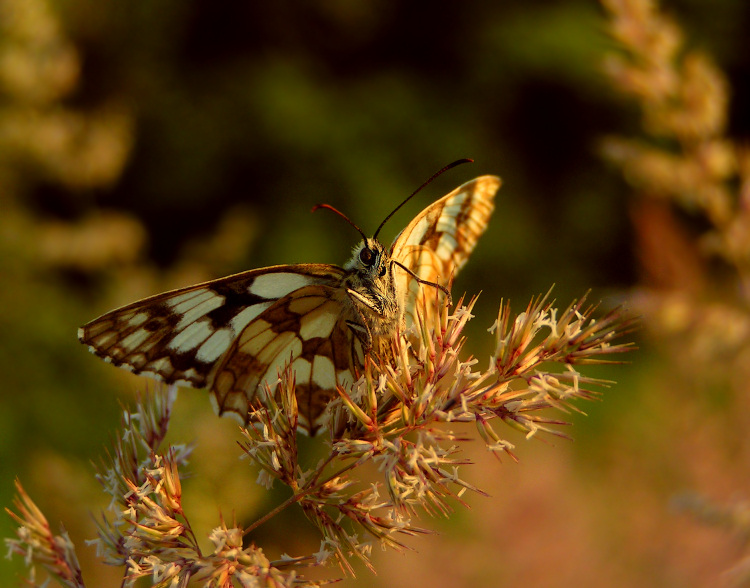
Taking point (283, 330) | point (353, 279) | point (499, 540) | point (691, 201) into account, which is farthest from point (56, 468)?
point (691, 201)

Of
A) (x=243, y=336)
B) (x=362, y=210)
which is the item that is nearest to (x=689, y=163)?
(x=243, y=336)

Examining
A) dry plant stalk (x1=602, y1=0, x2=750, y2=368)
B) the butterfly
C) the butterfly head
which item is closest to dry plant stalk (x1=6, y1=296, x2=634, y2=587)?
the butterfly

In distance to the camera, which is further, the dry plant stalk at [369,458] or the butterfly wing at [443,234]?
the butterfly wing at [443,234]

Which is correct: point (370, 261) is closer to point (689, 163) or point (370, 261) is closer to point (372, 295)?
point (372, 295)

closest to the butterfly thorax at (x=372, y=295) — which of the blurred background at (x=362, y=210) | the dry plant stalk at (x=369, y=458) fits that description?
the dry plant stalk at (x=369, y=458)

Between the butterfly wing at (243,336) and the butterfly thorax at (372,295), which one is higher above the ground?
the butterfly thorax at (372,295)

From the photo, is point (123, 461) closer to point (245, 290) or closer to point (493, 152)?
point (245, 290)

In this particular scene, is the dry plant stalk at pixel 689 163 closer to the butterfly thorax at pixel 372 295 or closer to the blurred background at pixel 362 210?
the blurred background at pixel 362 210
